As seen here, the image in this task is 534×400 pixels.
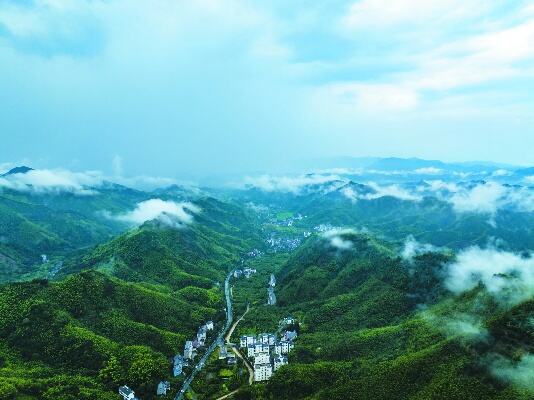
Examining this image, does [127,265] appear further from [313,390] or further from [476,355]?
[476,355]

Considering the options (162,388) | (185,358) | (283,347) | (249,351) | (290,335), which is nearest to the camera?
(162,388)

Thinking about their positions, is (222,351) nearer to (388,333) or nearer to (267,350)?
(267,350)

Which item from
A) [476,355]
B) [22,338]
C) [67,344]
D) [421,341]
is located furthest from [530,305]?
[22,338]

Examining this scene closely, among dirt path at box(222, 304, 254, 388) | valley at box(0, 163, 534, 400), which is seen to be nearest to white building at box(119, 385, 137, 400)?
valley at box(0, 163, 534, 400)

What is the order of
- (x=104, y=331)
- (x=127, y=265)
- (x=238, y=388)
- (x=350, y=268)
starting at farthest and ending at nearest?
(x=127, y=265), (x=350, y=268), (x=104, y=331), (x=238, y=388)

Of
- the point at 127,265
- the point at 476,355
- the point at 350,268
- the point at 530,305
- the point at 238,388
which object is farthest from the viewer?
the point at 127,265

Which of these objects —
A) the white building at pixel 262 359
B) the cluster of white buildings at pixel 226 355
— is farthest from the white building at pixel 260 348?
the cluster of white buildings at pixel 226 355

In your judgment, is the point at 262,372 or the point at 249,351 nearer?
the point at 262,372

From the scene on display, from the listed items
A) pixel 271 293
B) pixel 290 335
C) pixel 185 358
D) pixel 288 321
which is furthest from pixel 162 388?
pixel 271 293
